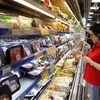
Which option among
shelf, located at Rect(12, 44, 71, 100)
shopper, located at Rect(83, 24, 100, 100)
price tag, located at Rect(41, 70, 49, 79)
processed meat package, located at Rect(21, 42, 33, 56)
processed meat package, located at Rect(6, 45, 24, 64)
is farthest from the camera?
shopper, located at Rect(83, 24, 100, 100)

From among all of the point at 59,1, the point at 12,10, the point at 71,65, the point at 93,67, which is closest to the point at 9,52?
the point at 12,10

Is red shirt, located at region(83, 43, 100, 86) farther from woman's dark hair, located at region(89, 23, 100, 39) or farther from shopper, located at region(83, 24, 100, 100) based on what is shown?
woman's dark hair, located at region(89, 23, 100, 39)

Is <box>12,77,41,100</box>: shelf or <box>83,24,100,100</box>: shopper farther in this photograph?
<box>83,24,100,100</box>: shopper

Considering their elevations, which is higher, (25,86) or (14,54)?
(14,54)

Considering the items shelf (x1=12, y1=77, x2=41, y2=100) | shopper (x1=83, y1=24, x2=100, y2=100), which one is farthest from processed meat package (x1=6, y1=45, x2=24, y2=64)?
shopper (x1=83, y1=24, x2=100, y2=100)

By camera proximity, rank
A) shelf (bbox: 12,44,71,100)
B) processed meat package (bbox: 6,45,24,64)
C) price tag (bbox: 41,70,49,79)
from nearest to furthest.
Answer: processed meat package (bbox: 6,45,24,64)
shelf (bbox: 12,44,71,100)
price tag (bbox: 41,70,49,79)

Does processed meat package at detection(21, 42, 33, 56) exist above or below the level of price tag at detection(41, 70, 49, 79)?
above

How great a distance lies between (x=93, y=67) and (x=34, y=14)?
1.36 m

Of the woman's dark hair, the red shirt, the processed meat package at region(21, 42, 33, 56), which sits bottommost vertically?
the red shirt

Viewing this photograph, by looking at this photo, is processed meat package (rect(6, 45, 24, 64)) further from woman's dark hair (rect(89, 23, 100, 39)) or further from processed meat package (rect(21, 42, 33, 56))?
woman's dark hair (rect(89, 23, 100, 39))

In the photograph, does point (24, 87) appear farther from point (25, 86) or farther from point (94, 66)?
point (94, 66)

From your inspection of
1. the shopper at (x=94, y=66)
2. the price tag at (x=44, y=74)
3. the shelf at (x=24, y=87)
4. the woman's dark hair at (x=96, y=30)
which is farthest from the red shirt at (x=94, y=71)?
the shelf at (x=24, y=87)

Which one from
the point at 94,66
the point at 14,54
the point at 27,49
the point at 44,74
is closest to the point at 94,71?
the point at 94,66

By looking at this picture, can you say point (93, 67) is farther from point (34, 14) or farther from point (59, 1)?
point (59, 1)
